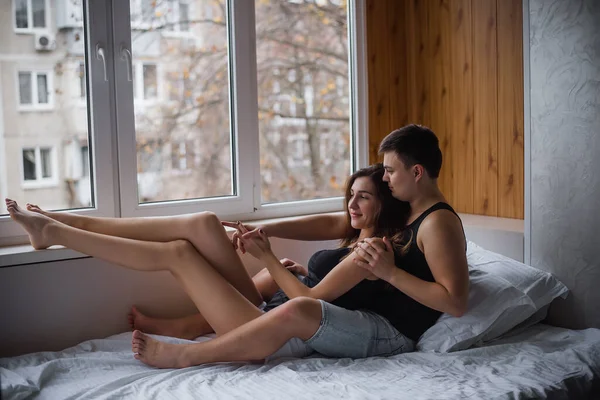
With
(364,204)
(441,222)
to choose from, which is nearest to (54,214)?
(364,204)

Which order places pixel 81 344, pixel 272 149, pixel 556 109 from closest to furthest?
pixel 81 344 → pixel 556 109 → pixel 272 149

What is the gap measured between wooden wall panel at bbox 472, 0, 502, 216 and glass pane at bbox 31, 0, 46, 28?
5.92 feet

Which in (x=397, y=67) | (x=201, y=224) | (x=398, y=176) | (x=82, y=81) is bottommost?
(x=201, y=224)

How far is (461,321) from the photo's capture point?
86.2 inches

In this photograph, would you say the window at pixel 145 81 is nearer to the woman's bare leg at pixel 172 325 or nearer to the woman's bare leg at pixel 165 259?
the woman's bare leg at pixel 165 259

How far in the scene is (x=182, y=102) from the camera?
279cm

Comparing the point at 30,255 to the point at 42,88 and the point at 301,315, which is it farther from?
the point at 301,315

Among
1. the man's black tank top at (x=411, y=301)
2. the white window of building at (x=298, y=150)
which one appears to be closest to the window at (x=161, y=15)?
the white window of building at (x=298, y=150)

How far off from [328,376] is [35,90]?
1.46 m

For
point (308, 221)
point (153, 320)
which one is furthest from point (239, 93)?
point (153, 320)

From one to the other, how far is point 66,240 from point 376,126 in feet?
5.47

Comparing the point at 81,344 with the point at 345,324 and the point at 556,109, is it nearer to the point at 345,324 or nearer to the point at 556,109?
the point at 345,324

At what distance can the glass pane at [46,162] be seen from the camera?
97.7 inches

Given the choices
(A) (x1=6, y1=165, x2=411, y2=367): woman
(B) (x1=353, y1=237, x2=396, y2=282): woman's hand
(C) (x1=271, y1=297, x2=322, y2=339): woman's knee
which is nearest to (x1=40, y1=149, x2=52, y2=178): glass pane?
(A) (x1=6, y1=165, x2=411, y2=367): woman
